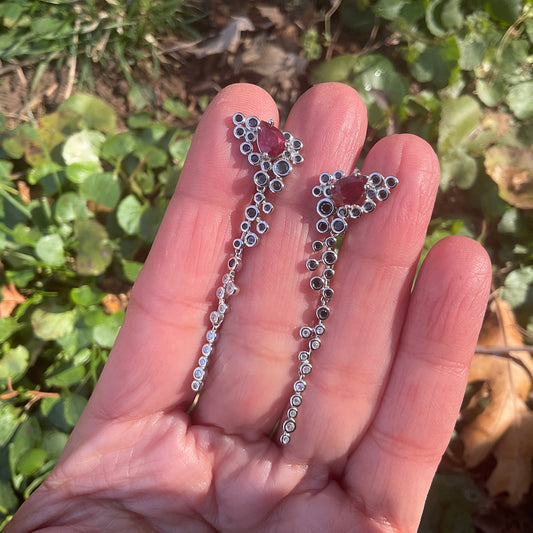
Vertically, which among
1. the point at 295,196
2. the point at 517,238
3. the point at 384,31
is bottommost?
the point at 295,196

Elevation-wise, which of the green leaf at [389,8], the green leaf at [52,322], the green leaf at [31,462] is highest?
the green leaf at [389,8]

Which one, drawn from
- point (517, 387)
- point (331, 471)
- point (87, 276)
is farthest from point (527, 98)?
point (87, 276)

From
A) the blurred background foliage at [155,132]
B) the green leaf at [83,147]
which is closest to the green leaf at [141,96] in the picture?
the blurred background foliage at [155,132]

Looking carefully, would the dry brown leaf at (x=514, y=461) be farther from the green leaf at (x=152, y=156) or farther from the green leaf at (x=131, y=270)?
the green leaf at (x=152, y=156)

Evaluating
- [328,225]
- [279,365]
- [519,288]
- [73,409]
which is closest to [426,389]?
[279,365]

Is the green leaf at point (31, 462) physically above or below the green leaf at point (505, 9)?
below

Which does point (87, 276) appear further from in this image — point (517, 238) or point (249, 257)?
point (517, 238)

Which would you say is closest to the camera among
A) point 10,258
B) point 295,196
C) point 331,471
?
point 331,471

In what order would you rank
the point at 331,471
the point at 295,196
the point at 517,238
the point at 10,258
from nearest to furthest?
the point at 331,471 < the point at 295,196 < the point at 10,258 < the point at 517,238
